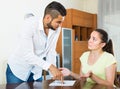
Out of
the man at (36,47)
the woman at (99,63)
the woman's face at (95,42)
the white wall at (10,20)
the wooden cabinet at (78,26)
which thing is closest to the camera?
the man at (36,47)

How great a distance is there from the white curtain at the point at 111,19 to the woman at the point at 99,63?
2.64 meters

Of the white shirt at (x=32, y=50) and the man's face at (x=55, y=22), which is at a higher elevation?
the man's face at (x=55, y=22)

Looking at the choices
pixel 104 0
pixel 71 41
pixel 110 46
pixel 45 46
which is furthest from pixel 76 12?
pixel 45 46

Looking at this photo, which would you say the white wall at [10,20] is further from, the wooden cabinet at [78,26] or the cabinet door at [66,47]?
the wooden cabinet at [78,26]

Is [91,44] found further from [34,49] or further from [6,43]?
[6,43]

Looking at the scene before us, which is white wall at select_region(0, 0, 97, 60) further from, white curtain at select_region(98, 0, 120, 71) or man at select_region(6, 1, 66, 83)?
white curtain at select_region(98, 0, 120, 71)

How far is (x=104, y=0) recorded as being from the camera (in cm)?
514

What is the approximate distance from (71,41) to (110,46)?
6.45 ft

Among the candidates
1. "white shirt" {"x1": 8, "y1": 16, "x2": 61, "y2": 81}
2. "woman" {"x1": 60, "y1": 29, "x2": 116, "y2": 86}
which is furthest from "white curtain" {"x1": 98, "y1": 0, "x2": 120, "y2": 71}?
"white shirt" {"x1": 8, "y1": 16, "x2": 61, "y2": 81}

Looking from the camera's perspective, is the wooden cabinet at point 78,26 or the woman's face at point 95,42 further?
the wooden cabinet at point 78,26

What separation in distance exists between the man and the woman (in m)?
0.27

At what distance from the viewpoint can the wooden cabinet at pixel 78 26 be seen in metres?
4.42

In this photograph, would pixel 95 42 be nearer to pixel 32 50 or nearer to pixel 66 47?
pixel 32 50

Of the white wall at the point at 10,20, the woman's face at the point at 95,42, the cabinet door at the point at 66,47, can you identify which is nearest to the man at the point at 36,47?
the woman's face at the point at 95,42
